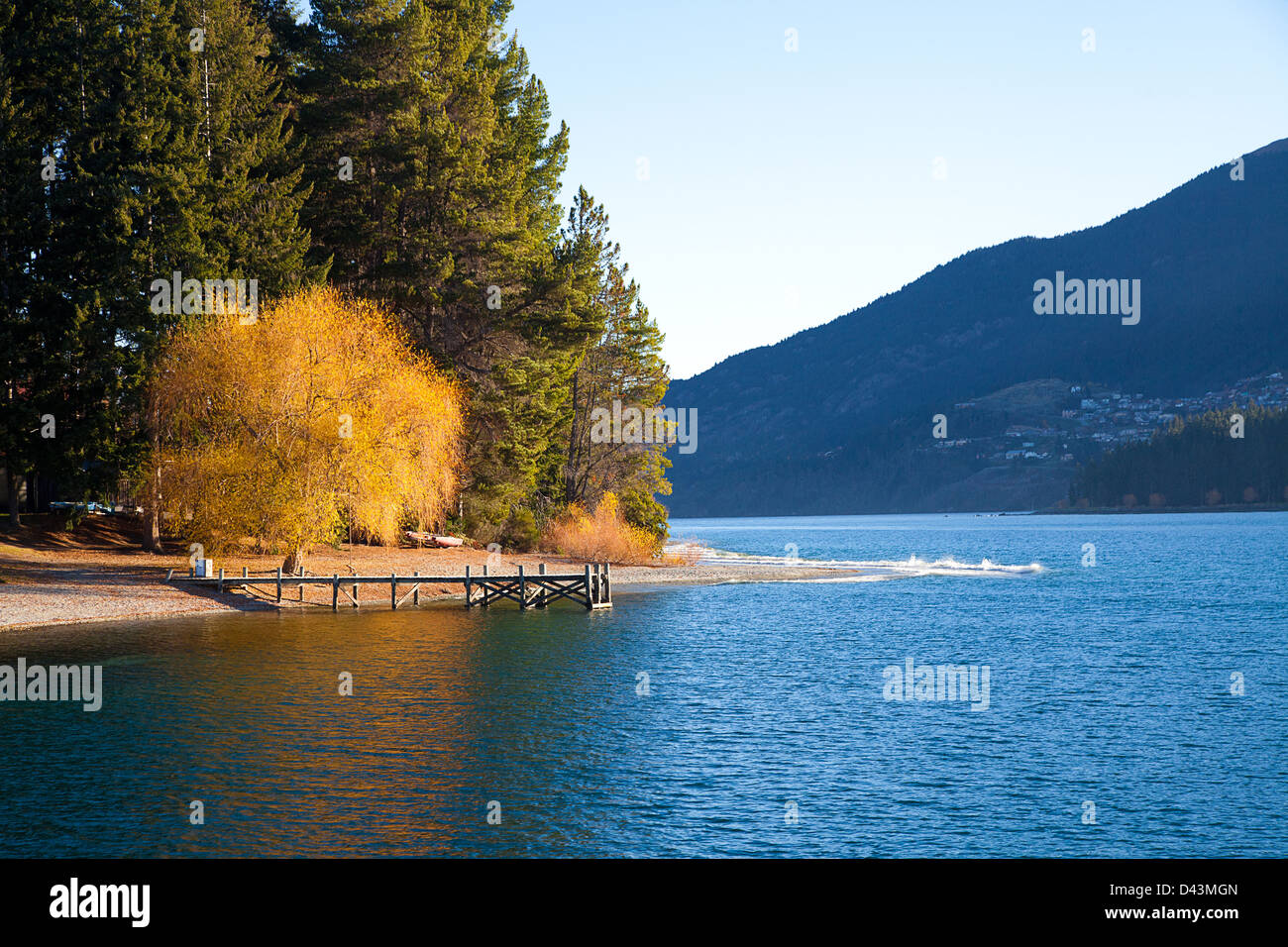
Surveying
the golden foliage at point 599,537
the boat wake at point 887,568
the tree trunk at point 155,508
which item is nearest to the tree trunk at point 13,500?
the tree trunk at point 155,508

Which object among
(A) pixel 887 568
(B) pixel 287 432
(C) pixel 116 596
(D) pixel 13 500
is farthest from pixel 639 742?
(A) pixel 887 568

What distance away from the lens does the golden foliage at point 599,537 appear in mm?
68938

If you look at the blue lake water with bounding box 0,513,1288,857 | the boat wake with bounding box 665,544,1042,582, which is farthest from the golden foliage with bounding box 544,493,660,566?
the blue lake water with bounding box 0,513,1288,857

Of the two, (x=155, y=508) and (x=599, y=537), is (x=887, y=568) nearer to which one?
(x=599, y=537)

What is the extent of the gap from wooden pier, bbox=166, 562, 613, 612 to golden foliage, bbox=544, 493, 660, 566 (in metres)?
14.3

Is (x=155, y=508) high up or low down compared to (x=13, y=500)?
down

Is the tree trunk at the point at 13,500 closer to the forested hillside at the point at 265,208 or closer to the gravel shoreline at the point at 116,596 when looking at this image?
the forested hillside at the point at 265,208

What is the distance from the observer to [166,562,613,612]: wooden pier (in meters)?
47.2

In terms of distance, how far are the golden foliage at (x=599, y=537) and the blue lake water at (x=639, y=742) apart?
23398mm

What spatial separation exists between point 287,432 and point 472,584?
1129cm

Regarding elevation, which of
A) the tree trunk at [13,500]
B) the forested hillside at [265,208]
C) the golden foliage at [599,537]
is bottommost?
the golden foliage at [599,537]

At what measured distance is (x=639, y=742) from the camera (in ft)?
77.1
